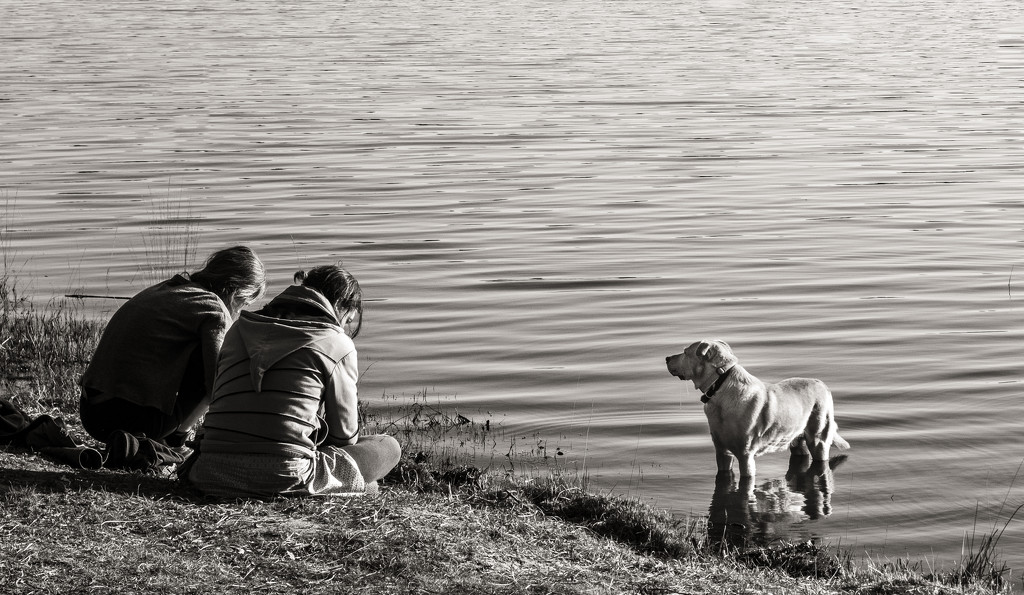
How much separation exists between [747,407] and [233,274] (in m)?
3.77

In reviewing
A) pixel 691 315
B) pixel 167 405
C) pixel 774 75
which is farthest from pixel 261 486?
pixel 774 75

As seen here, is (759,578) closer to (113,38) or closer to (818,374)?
(818,374)

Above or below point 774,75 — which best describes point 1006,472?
below

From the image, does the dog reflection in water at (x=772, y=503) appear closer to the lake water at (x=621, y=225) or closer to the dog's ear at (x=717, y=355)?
the lake water at (x=621, y=225)

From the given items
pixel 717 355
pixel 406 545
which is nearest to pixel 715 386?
pixel 717 355

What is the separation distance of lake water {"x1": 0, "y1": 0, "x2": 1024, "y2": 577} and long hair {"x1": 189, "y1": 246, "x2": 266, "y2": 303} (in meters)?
2.84

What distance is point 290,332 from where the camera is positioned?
6.36 meters

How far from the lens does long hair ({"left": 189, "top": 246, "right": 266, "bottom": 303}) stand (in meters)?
7.35

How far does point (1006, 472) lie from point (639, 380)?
331 centimetres

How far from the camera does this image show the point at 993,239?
650 inches

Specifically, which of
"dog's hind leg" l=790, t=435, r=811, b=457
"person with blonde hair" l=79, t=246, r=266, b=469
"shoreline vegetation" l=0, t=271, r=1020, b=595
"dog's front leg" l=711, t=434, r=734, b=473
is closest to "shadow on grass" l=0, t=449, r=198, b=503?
"shoreline vegetation" l=0, t=271, r=1020, b=595

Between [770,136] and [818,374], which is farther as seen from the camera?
[770,136]

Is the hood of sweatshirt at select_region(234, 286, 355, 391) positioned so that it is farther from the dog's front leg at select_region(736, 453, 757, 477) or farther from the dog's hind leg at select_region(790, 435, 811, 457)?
the dog's hind leg at select_region(790, 435, 811, 457)

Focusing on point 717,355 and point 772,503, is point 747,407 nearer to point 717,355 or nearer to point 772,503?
point 717,355
